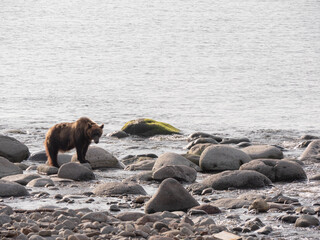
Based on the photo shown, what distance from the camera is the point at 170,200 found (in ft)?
34.9

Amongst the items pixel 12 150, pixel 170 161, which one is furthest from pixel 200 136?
pixel 12 150

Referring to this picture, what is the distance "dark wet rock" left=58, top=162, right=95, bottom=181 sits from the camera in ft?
43.7

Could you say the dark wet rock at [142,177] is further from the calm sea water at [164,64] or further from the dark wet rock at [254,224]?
the calm sea water at [164,64]

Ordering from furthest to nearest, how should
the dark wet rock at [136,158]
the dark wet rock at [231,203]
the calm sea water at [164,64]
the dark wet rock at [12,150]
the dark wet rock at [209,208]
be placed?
the calm sea water at [164,64] → the dark wet rock at [136,158] → the dark wet rock at [12,150] → the dark wet rock at [231,203] → the dark wet rock at [209,208]

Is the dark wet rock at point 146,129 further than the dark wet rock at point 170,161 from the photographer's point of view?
Yes

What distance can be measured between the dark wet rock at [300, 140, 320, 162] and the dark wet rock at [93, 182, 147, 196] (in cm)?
525

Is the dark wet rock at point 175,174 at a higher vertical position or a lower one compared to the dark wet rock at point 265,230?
lower

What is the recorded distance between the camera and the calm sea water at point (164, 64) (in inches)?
1008

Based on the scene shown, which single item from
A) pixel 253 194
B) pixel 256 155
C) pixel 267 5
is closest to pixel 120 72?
pixel 256 155

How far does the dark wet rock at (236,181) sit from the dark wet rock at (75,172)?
2.36 meters

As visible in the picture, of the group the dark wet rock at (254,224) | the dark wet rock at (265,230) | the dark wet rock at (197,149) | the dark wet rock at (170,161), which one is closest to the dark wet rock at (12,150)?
the dark wet rock at (170,161)

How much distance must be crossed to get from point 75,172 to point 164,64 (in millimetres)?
33258

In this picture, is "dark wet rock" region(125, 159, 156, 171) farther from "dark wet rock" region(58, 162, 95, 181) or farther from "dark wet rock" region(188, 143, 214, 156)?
"dark wet rock" region(188, 143, 214, 156)

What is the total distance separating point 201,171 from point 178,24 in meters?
59.9
